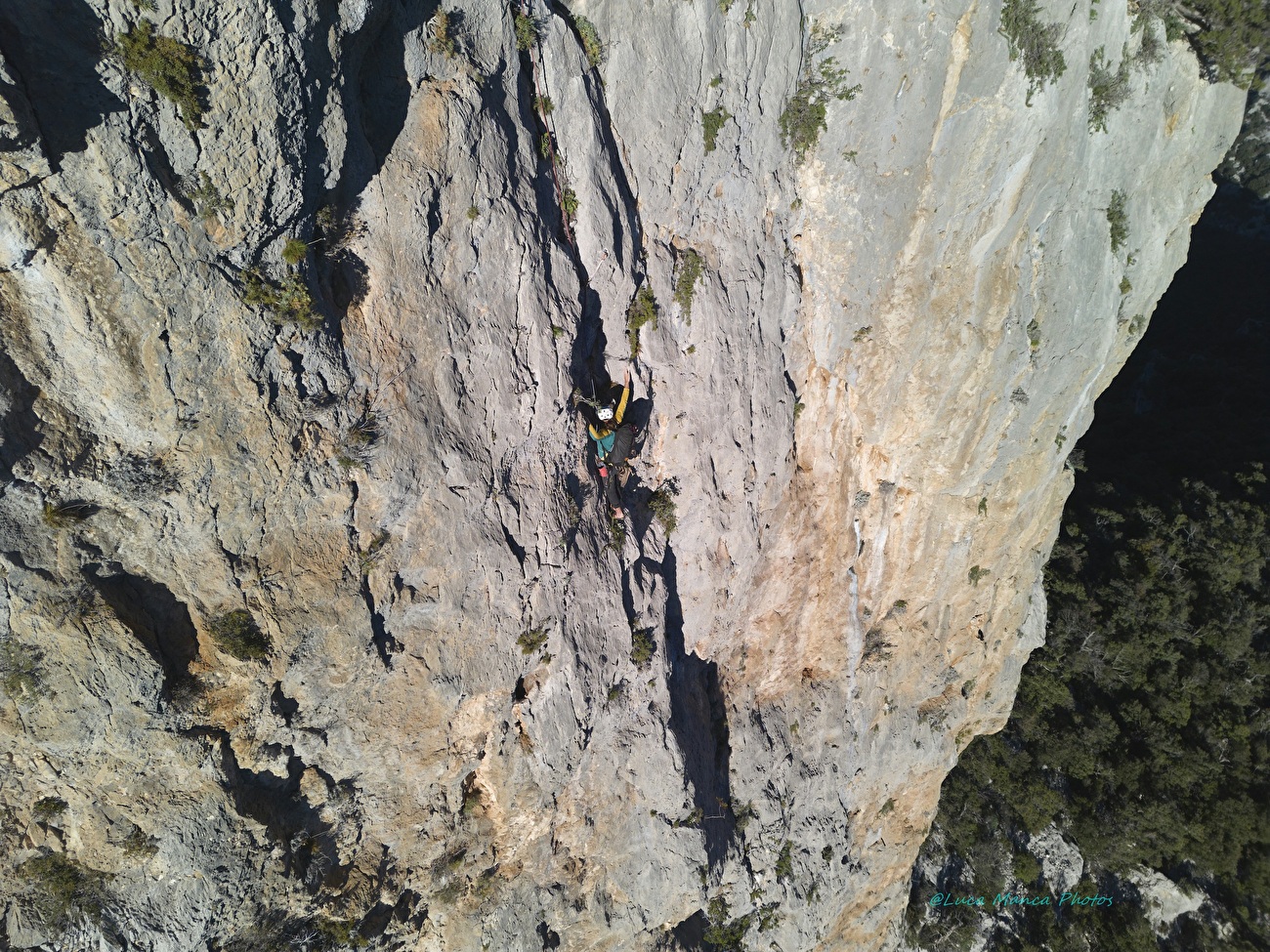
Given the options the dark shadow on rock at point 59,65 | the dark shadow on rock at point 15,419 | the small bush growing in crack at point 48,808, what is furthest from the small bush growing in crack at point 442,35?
the small bush growing in crack at point 48,808

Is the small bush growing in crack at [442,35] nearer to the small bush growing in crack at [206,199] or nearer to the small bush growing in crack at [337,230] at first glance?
the small bush growing in crack at [337,230]

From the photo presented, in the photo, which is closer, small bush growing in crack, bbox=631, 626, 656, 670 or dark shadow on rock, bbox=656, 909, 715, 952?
small bush growing in crack, bbox=631, 626, 656, 670

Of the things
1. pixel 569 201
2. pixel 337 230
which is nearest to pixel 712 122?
pixel 569 201

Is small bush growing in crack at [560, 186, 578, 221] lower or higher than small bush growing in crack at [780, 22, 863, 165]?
lower

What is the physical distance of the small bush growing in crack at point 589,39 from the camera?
29.4 feet

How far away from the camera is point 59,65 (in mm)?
5484

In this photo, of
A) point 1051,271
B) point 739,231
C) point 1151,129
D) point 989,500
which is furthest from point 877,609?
point 1151,129

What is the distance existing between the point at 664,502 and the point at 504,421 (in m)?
3.64

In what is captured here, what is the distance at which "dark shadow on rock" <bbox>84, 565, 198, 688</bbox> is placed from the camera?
720cm

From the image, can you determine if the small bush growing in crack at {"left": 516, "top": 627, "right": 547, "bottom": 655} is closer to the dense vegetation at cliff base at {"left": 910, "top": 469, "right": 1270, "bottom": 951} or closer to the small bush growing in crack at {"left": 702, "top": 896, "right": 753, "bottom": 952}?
the small bush growing in crack at {"left": 702, "top": 896, "right": 753, "bottom": 952}

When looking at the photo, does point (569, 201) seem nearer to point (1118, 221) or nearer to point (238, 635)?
point (238, 635)

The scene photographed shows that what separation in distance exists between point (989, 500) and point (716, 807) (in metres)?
8.66

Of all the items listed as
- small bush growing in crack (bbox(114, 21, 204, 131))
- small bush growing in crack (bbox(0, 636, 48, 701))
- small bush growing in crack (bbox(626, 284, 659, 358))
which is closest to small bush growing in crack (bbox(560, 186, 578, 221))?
small bush growing in crack (bbox(626, 284, 659, 358))

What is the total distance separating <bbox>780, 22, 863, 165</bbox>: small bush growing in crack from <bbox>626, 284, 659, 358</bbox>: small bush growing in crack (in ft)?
11.0
